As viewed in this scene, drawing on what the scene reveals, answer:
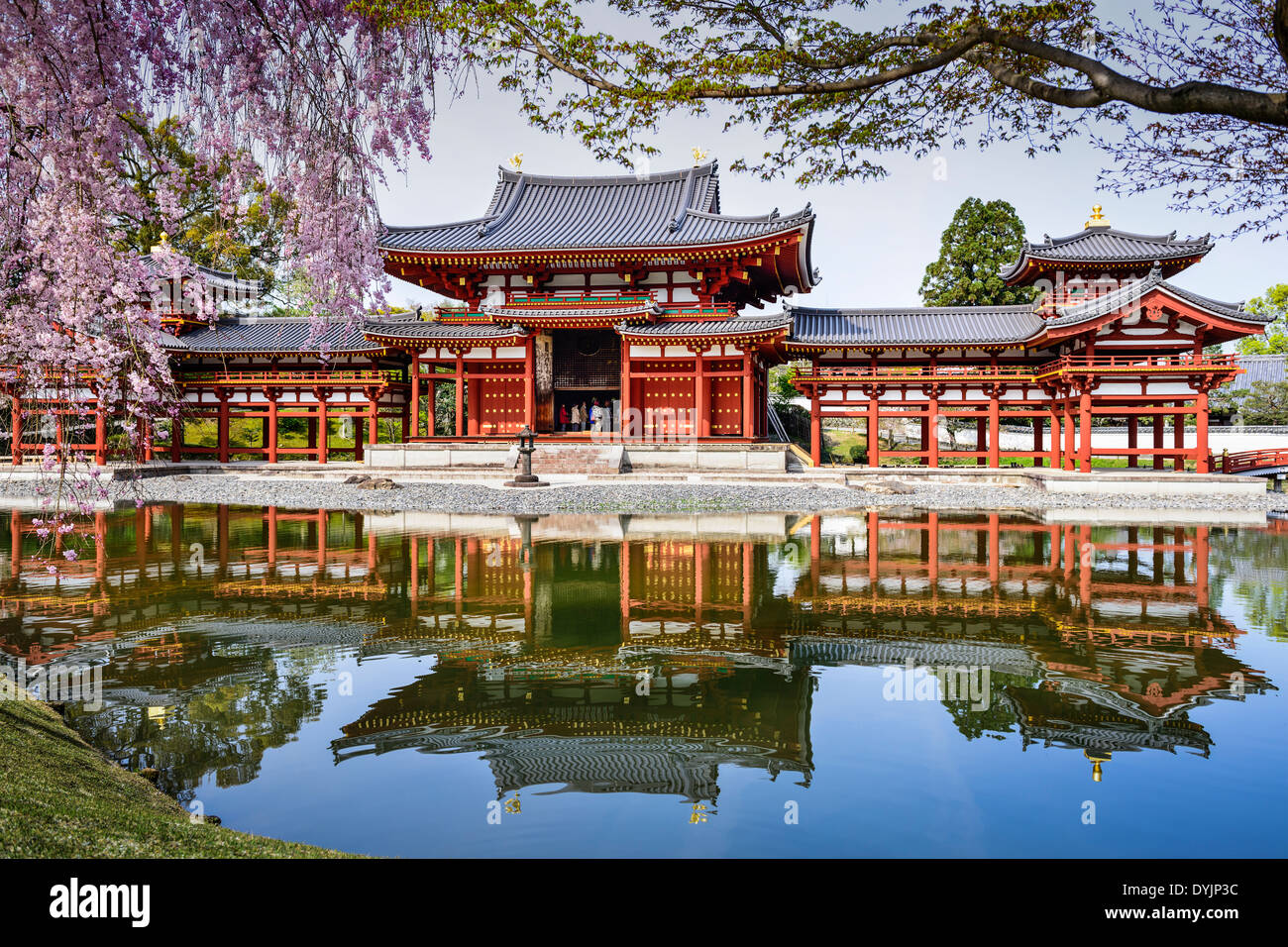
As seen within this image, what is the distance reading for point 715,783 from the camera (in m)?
4.77

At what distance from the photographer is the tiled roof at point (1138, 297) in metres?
23.7

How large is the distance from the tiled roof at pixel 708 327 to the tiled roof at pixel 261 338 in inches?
421

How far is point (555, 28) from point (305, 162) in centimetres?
225

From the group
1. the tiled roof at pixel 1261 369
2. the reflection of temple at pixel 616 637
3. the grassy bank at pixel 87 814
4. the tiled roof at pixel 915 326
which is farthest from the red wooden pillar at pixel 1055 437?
the grassy bank at pixel 87 814

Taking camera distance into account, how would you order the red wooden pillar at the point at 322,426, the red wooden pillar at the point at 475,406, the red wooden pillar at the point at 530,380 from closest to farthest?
1. the red wooden pillar at the point at 530,380
2. the red wooden pillar at the point at 475,406
3. the red wooden pillar at the point at 322,426

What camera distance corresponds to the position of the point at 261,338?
3166 centimetres

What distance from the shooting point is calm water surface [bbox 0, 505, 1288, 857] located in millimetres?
4312

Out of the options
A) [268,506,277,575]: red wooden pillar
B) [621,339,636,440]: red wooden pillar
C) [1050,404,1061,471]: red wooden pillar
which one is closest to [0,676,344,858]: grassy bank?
[268,506,277,575]: red wooden pillar

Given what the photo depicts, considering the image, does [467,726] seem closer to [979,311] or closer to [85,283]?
[85,283]

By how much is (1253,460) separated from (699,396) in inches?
768

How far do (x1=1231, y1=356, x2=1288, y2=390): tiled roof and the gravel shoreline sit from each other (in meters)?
26.5

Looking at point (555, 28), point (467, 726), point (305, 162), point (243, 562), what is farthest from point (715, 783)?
point (243, 562)

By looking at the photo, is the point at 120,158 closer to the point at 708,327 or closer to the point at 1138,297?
the point at 708,327

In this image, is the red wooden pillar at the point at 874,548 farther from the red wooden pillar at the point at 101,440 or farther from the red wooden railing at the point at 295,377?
the red wooden pillar at the point at 101,440
